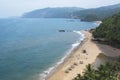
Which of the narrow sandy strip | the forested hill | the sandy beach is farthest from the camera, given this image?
the forested hill

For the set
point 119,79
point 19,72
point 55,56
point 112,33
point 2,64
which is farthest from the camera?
point 112,33

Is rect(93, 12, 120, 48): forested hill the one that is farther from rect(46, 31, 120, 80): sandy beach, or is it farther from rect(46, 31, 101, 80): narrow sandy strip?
rect(46, 31, 101, 80): narrow sandy strip

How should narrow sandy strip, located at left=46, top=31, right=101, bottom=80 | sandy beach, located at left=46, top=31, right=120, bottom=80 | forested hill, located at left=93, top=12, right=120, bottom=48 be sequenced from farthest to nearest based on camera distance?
1. forested hill, located at left=93, top=12, right=120, bottom=48
2. sandy beach, located at left=46, top=31, right=120, bottom=80
3. narrow sandy strip, located at left=46, top=31, right=101, bottom=80

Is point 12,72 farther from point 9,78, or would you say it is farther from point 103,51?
point 103,51

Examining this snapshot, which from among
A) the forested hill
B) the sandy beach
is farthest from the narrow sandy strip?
the forested hill

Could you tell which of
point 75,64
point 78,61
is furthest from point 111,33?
point 75,64

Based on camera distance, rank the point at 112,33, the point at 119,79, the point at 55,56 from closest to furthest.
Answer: the point at 119,79, the point at 55,56, the point at 112,33

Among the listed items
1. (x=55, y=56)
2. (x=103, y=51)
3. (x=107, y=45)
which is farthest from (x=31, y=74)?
(x=107, y=45)

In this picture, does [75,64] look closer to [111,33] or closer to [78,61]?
[78,61]
